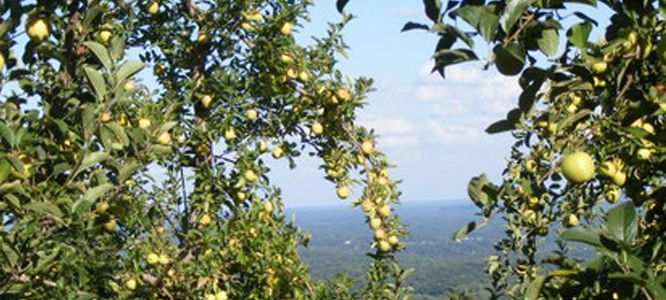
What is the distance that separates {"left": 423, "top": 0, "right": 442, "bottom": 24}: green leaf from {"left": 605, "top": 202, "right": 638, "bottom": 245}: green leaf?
1.66 feet

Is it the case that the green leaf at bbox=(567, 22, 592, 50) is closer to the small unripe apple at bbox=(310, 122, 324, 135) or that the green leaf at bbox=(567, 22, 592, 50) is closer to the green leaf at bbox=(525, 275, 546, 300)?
the green leaf at bbox=(525, 275, 546, 300)

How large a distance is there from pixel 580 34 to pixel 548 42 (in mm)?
179

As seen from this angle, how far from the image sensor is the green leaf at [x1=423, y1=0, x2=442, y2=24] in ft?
4.47

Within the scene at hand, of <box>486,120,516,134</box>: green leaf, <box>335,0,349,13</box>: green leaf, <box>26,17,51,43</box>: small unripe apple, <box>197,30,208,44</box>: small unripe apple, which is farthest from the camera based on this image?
<box>197,30,208,44</box>: small unripe apple

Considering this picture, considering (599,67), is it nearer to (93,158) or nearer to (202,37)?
(93,158)

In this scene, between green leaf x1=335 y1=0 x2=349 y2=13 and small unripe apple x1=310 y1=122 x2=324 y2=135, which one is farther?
small unripe apple x1=310 y1=122 x2=324 y2=135

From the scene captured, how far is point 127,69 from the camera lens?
2.06 m

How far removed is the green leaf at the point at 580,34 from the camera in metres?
1.56

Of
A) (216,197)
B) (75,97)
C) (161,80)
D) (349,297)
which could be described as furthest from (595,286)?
(161,80)

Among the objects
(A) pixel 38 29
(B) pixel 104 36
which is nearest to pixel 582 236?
(A) pixel 38 29

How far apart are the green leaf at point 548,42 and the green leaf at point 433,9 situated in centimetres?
21

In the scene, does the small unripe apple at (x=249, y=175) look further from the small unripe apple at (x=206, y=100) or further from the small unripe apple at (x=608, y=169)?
the small unripe apple at (x=608, y=169)

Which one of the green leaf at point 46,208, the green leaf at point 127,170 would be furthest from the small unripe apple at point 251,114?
the green leaf at point 46,208

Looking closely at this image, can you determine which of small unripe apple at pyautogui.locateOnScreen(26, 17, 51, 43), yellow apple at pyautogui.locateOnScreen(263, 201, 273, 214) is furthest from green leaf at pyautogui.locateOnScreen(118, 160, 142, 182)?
yellow apple at pyautogui.locateOnScreen(263, 201, 273, 214)
